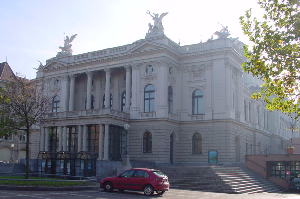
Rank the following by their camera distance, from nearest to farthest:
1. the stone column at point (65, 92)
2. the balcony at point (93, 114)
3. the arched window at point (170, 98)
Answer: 1. the balcony at point (93, 114)
2. the arched window at point (170, 98)
3. the stone column at point (65, 92)

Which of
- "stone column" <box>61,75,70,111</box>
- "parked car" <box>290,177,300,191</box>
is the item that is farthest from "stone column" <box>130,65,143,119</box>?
"parked car" <box>290,177,300,191</box>

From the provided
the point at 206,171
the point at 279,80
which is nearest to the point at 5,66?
the point at 206,171

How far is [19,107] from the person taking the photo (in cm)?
3694

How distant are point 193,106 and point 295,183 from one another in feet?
53.2

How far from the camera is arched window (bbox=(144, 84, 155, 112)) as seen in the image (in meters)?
51.9

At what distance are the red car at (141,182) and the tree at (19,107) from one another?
10.6 metres

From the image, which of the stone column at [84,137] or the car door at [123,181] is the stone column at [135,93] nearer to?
the stone column at [84,137]

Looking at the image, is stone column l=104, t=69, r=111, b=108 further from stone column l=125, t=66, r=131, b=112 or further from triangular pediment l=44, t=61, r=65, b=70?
triangular pediment l=44, t=61, r=65, b=70

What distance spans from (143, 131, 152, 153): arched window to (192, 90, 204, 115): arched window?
256 inches

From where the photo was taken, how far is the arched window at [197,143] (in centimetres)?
5053

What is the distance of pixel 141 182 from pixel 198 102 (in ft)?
82.4

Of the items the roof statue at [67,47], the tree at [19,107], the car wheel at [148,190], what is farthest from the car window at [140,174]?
the roof statue at [67,47]

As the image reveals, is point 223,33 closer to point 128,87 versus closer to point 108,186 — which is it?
point 128,87

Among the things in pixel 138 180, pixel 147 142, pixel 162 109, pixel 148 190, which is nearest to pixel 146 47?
pixel 162 109
